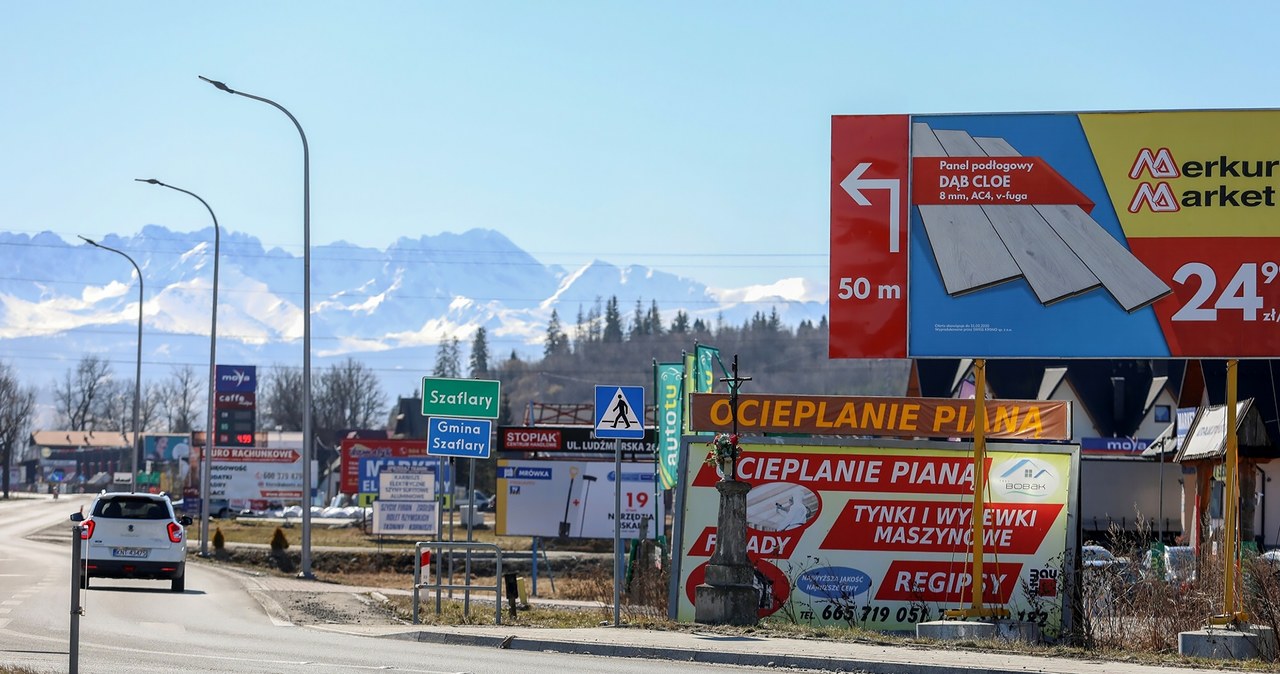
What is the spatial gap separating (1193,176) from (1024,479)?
15.4 ft

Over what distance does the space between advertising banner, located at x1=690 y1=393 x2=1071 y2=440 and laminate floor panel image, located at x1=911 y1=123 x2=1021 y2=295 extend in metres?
2.42

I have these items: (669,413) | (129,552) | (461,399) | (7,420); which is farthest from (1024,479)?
(7,420)

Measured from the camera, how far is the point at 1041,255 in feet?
61.2

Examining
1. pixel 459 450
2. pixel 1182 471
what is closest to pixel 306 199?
pixel 459 450

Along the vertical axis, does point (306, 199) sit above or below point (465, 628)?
above

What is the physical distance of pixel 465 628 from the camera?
19.9m

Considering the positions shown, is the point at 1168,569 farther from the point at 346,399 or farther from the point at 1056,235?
the point at 346,399

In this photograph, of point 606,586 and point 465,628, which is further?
point 606,586

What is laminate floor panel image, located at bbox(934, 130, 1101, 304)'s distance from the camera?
61.1 feet

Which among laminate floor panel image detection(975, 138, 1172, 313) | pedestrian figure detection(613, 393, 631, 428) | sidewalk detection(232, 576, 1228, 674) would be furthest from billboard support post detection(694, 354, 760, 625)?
laminate floor panel image detection(975, 138, 1172, 313)

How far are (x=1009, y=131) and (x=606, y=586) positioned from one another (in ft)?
56.0

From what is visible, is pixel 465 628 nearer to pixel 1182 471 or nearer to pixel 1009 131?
pixel 1009 131

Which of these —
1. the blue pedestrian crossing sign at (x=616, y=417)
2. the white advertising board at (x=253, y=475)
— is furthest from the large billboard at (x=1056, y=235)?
the white advertising board at (x=253, y=475)

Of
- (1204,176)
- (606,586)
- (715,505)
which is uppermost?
(1204,176)
